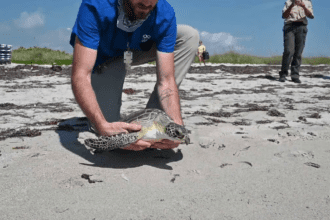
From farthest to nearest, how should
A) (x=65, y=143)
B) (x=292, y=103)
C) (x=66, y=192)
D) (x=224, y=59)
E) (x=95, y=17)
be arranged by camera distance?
(x=224, y=59) → (x=292, y=103) → (x=65, y=143) → (x=95, y=17) → (x=66, y=192)

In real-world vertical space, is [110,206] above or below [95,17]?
below

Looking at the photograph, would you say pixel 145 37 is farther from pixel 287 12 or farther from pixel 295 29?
pixel 295 29

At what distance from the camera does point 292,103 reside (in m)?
4.03

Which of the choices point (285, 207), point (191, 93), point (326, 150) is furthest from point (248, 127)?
point (191, 93)

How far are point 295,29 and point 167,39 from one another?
4.96 metres

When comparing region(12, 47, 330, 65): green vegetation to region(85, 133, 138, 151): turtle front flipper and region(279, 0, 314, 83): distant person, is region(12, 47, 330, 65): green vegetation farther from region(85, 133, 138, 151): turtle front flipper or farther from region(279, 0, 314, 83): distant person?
region(85, 133, 138, 151): turtle front flipper

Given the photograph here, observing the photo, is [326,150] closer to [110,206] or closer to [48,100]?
[110,206]

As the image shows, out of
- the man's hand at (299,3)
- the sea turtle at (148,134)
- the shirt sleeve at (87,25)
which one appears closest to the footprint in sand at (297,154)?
the sea turtle at (148,134)

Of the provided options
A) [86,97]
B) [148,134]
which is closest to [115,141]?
[148,134]

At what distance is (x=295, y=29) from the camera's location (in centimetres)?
614

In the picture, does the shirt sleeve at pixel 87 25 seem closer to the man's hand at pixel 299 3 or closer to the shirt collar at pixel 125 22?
the shirt collar at pixel 125 22

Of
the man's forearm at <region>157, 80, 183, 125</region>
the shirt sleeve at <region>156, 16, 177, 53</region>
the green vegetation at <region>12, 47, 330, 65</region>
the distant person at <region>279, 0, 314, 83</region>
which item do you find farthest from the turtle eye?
the green vegetation at <region>12, 47, 330, 65</region>

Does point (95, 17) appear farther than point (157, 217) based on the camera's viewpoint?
Yes

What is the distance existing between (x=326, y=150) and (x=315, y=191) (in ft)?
2.21
